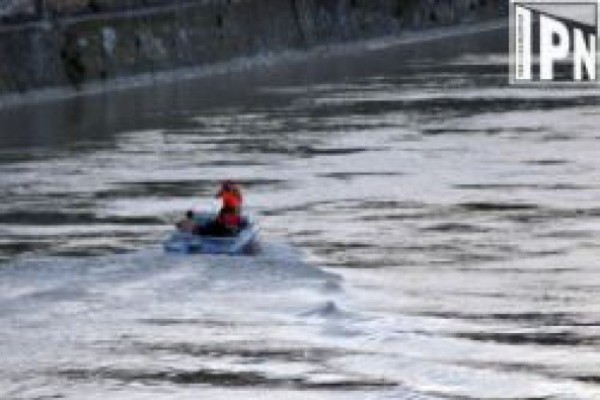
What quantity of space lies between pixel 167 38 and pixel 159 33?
418mm

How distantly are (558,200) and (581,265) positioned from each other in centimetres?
1010

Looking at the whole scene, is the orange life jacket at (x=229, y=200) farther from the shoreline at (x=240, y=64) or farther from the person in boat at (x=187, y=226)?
the shoreline at (x=240, y=64)

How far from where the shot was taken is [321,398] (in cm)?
2505

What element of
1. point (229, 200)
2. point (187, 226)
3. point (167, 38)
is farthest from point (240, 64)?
point (187, 226)

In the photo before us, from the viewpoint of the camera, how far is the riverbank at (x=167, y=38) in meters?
74.9

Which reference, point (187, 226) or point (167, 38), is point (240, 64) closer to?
point (167, 38)

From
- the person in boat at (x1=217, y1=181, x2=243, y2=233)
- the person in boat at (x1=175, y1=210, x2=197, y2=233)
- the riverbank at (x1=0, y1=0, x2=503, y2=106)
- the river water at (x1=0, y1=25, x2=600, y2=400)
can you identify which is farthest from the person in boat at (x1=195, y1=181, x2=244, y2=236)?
the riverbank at (x1=0, y1=0, x2=503, y2=106)

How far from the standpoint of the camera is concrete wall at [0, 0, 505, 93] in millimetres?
75312

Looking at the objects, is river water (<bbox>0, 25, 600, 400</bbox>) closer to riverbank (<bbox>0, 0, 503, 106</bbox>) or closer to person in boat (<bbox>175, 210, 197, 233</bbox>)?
person in boat (<bbox>175, 210, 197, 233</bbox>)

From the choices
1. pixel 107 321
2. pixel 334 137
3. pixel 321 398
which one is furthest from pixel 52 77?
pixel 321 398

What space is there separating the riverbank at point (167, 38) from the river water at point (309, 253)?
2.54 m

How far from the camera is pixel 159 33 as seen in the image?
280 ft

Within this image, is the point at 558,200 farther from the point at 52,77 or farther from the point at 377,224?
the point at 52,77

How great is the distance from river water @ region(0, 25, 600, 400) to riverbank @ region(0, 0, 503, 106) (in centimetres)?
254
